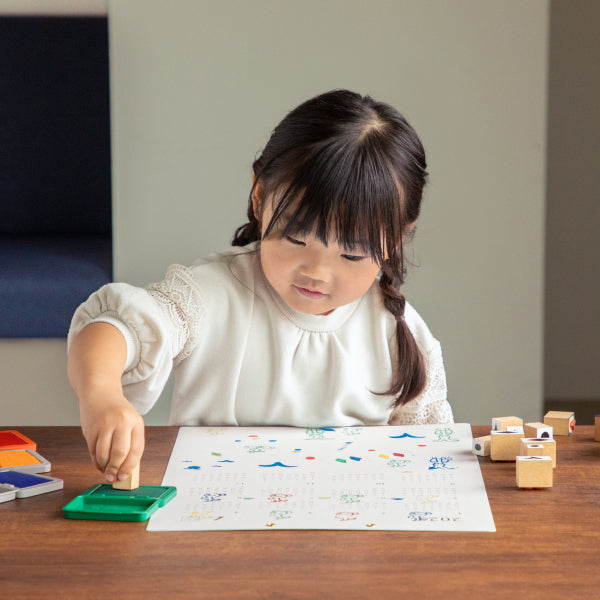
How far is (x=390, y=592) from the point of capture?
0.51 meters

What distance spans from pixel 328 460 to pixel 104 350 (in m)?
0.24

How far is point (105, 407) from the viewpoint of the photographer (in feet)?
2.19

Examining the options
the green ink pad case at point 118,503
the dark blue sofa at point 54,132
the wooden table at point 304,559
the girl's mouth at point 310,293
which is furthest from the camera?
the dark blue sofa at point 54,132

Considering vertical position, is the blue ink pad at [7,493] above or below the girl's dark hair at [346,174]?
below

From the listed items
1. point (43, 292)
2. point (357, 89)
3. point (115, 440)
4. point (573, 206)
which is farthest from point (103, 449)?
point (573, 206)

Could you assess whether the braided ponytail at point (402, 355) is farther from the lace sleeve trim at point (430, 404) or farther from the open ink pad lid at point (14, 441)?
the open ink pad lid at point (14, 441)

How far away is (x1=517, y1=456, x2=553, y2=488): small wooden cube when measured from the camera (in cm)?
68

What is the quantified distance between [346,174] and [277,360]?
0.29 metres

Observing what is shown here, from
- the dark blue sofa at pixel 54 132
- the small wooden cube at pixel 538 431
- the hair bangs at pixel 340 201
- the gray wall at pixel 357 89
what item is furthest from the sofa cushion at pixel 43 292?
the small wooden cube at pixel 538 431

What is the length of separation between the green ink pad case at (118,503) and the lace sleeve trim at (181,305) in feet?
1.00

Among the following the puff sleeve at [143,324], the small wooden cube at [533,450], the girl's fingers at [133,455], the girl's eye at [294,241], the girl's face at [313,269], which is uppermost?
the girl's eye at [294,241]

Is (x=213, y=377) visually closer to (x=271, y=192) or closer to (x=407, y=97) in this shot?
(x=271, y=192)

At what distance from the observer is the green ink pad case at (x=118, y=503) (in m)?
0.62

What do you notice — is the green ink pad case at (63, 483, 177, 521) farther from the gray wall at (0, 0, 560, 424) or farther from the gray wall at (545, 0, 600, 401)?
the gray wall at (545, 0, 600, 401)
